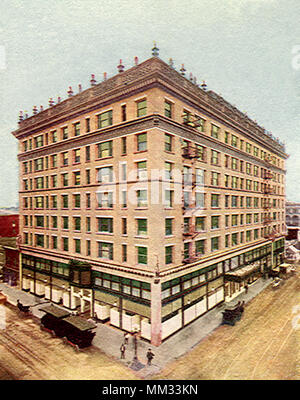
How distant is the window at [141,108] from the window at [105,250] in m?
12.6

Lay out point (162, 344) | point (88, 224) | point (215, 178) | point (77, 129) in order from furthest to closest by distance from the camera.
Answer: point (215, 178) < point (77, 129) < point (88, 224) < point (162, 344)

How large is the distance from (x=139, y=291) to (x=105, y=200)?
9236 millimetres

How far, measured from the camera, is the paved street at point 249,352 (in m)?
15.9

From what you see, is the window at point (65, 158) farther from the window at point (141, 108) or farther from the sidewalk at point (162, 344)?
the sidewalk at point (162, 344)

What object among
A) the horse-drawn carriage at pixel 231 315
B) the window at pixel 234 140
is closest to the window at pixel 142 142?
the window at pixel 234 140

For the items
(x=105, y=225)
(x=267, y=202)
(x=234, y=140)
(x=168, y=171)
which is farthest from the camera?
(x=267, y=202)

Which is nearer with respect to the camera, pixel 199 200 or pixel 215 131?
pixel 199 200

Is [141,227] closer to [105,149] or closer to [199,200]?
[199,200]

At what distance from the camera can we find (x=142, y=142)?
2127cm

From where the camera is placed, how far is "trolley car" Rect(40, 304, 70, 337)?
2048 centimetres

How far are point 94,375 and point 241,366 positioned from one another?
32.7ft

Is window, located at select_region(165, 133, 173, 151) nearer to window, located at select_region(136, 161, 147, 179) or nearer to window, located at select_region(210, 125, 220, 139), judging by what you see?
window, located at select_region(136, 161, 147, 179)

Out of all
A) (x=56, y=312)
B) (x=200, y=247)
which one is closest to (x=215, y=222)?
(x=200, y=247)

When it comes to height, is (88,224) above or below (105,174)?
below
